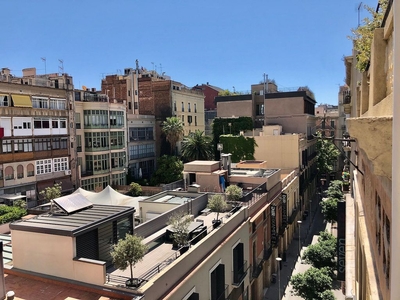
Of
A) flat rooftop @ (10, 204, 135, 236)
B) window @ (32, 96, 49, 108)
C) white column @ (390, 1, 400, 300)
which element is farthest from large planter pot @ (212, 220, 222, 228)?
window @ (32, 96, 49, 108)

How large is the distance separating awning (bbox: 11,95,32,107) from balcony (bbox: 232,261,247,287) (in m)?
26.8

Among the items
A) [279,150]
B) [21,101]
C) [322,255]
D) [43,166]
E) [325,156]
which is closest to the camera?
[322,255]

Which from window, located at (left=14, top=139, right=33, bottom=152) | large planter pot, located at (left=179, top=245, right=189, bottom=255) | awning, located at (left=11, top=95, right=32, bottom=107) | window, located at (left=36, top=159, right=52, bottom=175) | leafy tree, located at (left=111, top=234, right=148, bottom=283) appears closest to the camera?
leafy tree, located at (left=111, top=234, right=148, bottom=283)

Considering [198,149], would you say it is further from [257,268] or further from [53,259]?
[53,259]

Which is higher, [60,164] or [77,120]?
[77,120]

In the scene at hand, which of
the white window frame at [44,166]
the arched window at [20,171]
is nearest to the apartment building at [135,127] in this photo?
the white window frame at [44,166]

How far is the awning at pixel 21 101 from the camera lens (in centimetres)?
3309

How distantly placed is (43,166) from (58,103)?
7199mm

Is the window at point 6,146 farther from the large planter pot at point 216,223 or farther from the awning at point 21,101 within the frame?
the large planter pot at point 216,223

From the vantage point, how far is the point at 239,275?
1855cm

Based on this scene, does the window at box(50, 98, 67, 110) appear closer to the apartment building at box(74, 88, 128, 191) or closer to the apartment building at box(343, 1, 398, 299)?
the apartment building at box(74, 88, 128, 191)

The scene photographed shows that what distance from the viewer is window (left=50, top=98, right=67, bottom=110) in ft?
124

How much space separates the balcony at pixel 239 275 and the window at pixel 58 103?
2847cm

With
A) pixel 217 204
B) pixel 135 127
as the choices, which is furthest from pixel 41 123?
pixel 217 204
